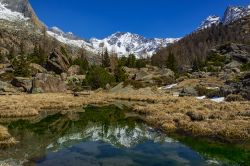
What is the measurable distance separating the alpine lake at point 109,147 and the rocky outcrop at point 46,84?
43916 millimetres

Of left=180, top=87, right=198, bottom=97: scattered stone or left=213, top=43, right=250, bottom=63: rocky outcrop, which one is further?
left=213, top=43, right=250, bottom=63: rocky outcrop

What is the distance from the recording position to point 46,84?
3462 inches

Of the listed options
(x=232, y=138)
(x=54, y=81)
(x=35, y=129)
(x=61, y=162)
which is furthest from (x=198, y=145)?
(x=54, y=81)

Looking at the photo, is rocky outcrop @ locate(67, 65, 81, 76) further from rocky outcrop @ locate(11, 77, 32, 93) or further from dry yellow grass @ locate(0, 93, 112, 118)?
dry yellow grass @ locate(0, 93, 112, 118)

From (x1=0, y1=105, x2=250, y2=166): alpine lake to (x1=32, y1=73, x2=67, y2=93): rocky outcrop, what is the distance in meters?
43.9

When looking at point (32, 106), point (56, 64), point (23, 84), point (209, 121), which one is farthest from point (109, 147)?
point (56, 64)

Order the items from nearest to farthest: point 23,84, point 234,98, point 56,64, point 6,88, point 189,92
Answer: point 234,98 < point 189,92 < point 6,88 < point 23,84 < point 56,64

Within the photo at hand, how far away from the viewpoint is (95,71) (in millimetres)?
100438

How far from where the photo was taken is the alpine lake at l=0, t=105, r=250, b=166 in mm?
23259

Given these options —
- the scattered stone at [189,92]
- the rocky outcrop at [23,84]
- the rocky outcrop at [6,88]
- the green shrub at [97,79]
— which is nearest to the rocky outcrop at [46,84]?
the rocky outcrop at [23,84]

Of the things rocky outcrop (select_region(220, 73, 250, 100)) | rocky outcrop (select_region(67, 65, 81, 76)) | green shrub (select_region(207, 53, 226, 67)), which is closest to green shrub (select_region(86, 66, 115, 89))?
rocky outcrop (select_region(67, 65, 81, 76))

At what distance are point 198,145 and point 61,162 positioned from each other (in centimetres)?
1194

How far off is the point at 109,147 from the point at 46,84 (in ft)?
207

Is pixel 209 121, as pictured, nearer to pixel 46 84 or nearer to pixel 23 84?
pixel 46 84
